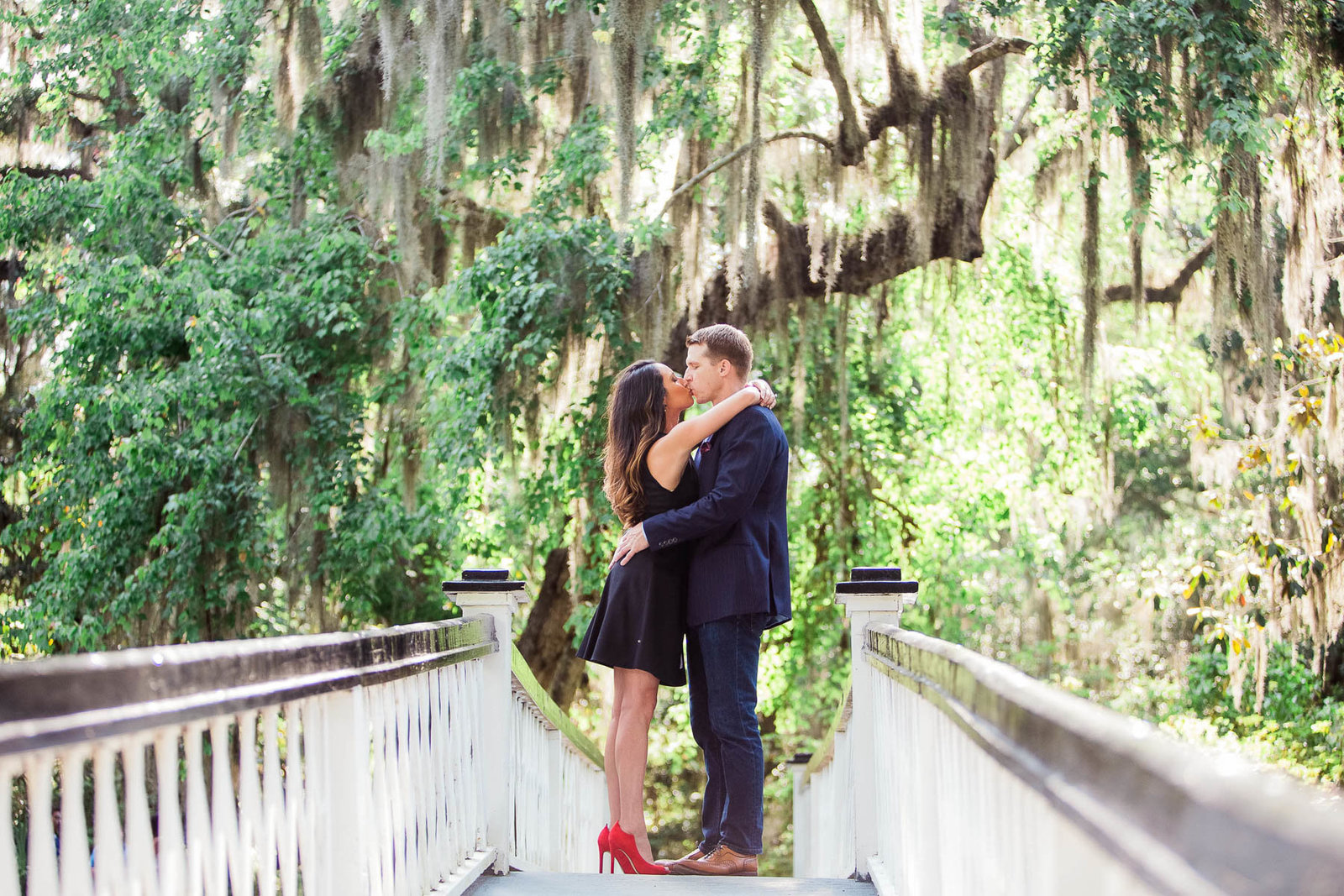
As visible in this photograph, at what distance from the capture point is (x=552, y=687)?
987 cm

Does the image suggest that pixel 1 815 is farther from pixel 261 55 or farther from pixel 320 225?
pixel 261 55

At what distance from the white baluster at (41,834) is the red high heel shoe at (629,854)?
2499mm

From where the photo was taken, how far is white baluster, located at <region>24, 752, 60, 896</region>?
117 centimetres

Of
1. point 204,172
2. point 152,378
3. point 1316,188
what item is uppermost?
point 204,172

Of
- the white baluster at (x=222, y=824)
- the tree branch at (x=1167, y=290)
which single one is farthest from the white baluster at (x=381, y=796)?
the tree branch at (x=1167, y=290)

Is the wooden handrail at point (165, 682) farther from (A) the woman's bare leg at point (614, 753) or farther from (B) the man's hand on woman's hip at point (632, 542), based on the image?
(A) the woman's bare leg at point (614, 753)

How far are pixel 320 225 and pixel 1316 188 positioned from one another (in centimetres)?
629

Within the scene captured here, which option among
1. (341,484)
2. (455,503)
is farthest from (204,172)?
(455,503)

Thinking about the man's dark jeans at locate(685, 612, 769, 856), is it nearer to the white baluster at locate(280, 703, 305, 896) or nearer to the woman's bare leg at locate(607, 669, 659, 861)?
the woman's bare leg at locate(607, 669, 659, 861)

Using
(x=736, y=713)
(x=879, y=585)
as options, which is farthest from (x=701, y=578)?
(x=879, y=585)

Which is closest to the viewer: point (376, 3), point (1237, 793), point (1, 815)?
point (1237, 793)

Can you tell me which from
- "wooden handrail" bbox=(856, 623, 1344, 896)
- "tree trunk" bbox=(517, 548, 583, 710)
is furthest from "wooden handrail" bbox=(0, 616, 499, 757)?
"tree trunk" bbox=(517, 548, 583, 710)

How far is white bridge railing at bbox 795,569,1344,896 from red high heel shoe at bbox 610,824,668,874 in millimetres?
666

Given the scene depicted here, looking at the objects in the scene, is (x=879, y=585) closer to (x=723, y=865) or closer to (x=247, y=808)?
(x=723, y=865)
